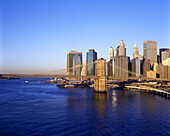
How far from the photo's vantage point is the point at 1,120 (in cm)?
3388

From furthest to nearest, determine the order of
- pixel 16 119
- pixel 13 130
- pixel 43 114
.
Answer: pixel 43 114 → pixel 16 119 → pixel 13 130

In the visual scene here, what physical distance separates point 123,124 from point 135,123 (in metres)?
2.48

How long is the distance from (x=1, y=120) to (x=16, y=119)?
2.72 meters

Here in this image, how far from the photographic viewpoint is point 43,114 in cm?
3834

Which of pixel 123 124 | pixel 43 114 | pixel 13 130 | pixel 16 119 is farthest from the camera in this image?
pixel 43 114

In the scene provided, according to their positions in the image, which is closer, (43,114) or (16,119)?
(16,119)

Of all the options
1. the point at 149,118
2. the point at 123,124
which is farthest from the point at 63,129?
the point at 149,118

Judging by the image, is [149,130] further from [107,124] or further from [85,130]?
[85,130]

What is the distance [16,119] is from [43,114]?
19.1ft

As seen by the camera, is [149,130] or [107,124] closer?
[149,130]

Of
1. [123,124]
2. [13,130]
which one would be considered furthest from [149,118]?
[13,130]

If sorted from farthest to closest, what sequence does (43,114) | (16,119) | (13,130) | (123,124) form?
(43,114)
(16,119)
(123,124)
(13,130)

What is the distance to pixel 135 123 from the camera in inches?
1282

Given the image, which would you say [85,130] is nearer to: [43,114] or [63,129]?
[63,129]
